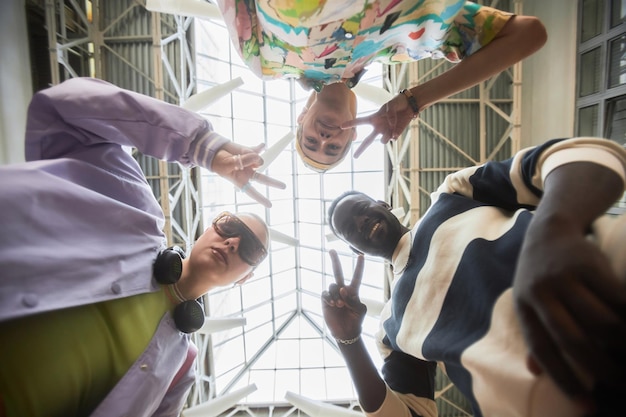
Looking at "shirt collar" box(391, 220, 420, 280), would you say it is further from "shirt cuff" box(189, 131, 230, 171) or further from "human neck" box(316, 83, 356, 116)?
"shirt cuff" box(189, 131, 230, 171)

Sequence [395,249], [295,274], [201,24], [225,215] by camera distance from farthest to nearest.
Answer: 1. [295,274]
2. [201,24]
3. [225,215]
4. [395,249]

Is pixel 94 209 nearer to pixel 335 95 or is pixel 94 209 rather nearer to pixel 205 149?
pixel 205 149

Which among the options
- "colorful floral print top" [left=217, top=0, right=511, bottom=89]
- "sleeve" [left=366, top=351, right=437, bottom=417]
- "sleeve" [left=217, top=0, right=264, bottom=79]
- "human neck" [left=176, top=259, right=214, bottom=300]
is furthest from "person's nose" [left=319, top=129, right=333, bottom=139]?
"sleeve" [left=366, top=351, right=437, bottom=417]

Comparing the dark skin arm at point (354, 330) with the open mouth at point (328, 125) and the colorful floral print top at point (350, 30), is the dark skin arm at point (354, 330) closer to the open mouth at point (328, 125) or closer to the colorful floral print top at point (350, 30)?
the open mouth at point (328, 125)

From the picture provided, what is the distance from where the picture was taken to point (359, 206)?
2164mm

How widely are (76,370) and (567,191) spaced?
7.14 feet

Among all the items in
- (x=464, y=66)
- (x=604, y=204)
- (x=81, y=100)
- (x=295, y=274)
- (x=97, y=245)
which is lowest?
(x=295, y=274)

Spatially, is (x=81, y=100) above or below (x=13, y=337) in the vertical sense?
above

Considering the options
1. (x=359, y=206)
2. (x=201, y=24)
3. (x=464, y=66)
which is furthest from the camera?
(x=201, y=24)

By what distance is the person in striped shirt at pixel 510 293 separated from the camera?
0.64 m

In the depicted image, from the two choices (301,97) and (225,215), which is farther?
(301,97)

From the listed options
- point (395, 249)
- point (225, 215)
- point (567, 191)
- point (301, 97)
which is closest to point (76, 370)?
point (225, 215)

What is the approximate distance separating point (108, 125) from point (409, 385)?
94.3 inches

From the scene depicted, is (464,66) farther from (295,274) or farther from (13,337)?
(295,274)
